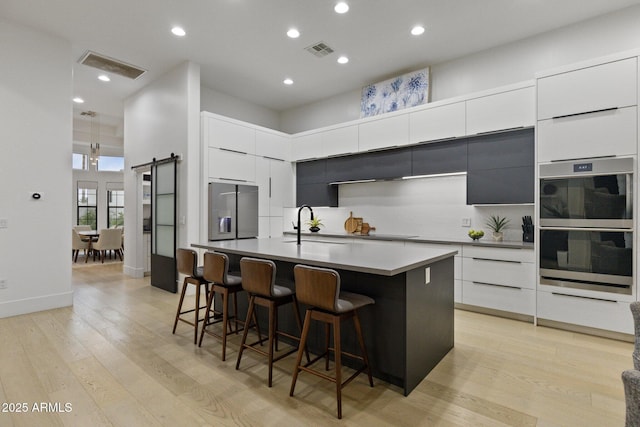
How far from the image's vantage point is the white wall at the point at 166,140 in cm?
488

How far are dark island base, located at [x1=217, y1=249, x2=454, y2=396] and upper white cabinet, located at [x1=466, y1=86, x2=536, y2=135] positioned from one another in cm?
215

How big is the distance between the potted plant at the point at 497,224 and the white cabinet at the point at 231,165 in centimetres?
371

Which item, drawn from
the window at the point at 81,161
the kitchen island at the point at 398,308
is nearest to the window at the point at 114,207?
the window at the point at 81,161

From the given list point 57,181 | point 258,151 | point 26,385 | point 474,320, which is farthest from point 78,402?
point 258,151

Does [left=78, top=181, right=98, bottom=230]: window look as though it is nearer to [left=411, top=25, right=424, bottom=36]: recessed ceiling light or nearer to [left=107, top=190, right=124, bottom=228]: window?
[left=107, top=190, right=124, bottom=228]: window

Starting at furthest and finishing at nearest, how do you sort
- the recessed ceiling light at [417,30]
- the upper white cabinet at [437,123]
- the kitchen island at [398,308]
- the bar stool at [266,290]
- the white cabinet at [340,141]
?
the white cabinet at [340,141]
the upper white cabinet at [437,123]
the recessed ceiling light at [417,30]
the bar stool at [266,290]
the kitchen island at [398,308]

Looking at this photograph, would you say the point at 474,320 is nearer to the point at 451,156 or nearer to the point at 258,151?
the point at 451,156

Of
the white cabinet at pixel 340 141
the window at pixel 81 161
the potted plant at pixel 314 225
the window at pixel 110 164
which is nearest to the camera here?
the white cabinet at pixel 340 141

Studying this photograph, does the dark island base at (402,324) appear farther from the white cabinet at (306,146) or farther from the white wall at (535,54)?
the white cabinet at (306,146)

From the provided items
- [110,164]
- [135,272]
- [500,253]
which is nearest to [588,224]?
[500,253]

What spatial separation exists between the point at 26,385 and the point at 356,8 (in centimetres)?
449

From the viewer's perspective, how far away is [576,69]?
3336mm

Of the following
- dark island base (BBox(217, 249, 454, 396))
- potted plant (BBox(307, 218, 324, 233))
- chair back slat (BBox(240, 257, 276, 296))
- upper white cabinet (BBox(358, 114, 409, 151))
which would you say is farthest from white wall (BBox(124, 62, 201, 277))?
dark island base (BBox(217, 249, 454, 396))

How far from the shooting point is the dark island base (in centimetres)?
225
